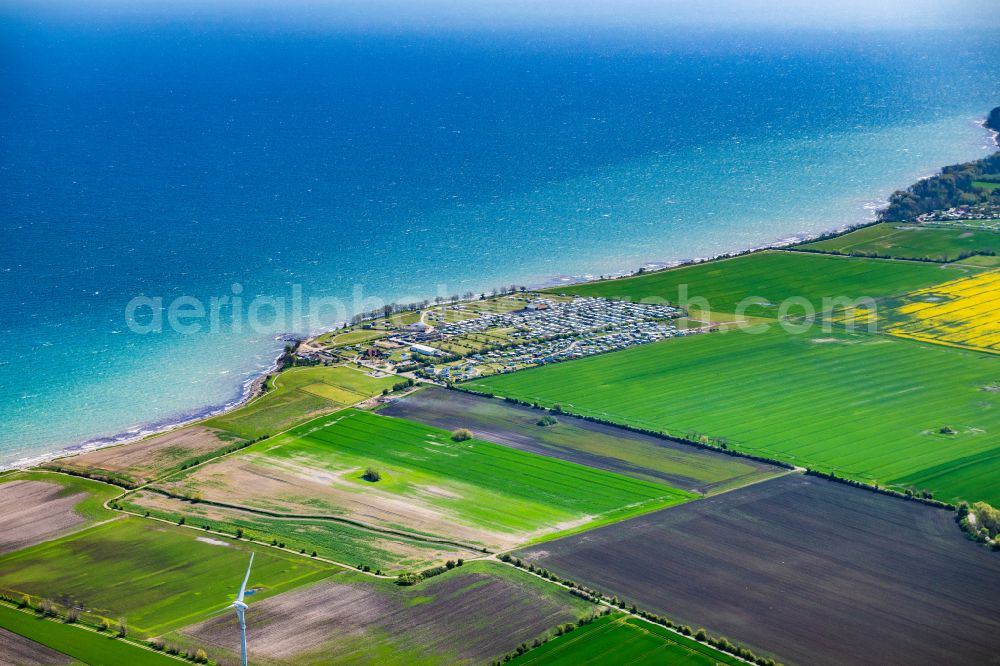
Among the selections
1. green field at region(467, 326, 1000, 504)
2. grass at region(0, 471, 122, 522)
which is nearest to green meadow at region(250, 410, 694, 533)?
green field at region(467, 326, 1000, 504)

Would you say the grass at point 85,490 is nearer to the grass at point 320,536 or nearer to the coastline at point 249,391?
the grass at point 320,536

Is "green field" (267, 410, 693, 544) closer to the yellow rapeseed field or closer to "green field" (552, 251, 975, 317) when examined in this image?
"green field" (552, 251, 975, 317)

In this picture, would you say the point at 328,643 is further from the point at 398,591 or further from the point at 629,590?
the point at 629,590

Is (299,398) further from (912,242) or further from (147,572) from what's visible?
(912,242)

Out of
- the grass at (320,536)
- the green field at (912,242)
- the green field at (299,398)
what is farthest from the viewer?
the green field at (912,242)

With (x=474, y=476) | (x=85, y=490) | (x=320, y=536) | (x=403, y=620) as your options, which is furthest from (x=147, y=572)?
(x=474, y=476)

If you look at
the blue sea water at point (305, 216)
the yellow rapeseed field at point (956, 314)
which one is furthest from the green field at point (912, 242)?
the yellow rapeseed field at point (956, 314)
